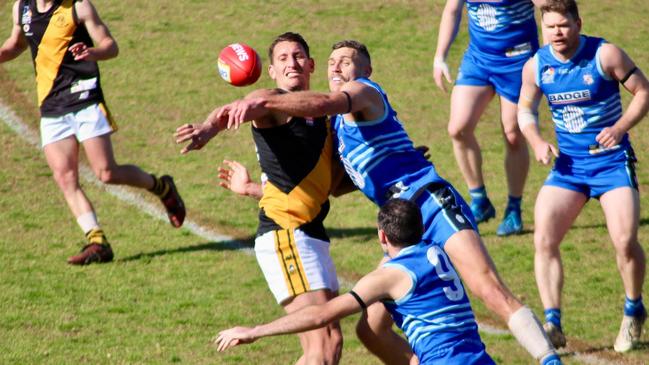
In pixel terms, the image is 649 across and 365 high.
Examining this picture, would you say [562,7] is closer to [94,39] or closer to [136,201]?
[94,39]

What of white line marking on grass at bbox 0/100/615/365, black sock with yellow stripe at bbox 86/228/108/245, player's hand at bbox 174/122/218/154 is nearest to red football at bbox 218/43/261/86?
player's hand at bbox 174/122/218/154

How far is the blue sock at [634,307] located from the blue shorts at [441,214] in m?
1.74

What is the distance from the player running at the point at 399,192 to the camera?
7156 mm

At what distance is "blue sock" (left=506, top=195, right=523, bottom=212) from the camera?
11500mm

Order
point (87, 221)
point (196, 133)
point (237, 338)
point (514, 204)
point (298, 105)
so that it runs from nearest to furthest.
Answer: point (237, 338), point (196, 133), point (298, 105), point (87, 221), point (514, 204)

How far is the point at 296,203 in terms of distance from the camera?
752 cm

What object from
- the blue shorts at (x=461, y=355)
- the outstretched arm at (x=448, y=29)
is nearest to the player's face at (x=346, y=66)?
the blue shorts at (x=461, y=355)

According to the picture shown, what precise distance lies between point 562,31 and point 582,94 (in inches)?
19.7

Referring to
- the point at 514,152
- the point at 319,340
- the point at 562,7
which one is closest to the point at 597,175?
the point at 562,7

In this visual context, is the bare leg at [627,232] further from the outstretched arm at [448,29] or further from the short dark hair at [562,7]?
the outstretched arm at [448,29]

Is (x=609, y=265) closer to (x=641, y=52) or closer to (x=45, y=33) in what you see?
(x=45, y=33)

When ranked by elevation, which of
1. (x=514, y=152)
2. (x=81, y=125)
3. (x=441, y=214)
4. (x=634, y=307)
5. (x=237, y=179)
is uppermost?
(x=441, y=214)

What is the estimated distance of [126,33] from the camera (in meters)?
18.9

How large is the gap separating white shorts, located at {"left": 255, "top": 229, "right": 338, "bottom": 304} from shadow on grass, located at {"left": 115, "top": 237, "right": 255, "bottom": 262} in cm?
381
